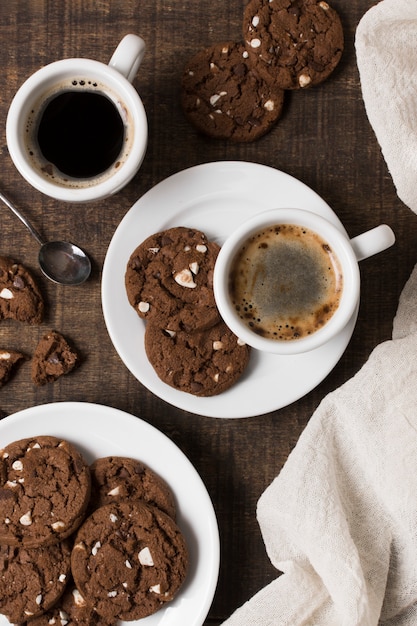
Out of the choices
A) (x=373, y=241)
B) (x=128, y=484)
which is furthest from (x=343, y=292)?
(x=128, y=484)

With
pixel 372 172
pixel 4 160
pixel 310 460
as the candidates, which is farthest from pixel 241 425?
pixel 4 160

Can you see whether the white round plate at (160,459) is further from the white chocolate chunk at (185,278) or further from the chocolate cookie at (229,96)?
the chocolate cookie at (229,96)

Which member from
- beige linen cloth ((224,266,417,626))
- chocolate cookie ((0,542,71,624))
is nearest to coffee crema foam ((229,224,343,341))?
beige linen cloth ((224,266,417,626))

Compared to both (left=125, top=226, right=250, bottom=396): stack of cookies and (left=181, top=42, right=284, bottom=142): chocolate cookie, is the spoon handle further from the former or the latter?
(left=181, top=42, right=284, bottom=142): chocolate cookie

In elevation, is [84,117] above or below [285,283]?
above

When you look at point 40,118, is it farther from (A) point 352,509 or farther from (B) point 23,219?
(A) point 352,509

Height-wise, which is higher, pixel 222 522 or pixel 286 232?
pixel 286 232

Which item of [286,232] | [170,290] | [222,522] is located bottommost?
[222,522]

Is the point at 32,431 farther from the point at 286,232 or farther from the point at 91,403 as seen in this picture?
the point at 286,232
